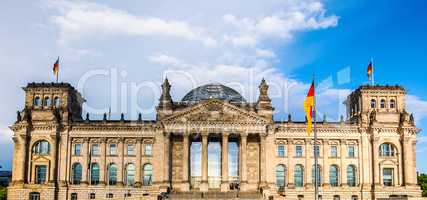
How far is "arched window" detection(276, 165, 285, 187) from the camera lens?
9581 cm

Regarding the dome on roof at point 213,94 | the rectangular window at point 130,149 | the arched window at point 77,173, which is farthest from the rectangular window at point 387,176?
the arched window at point 77,173

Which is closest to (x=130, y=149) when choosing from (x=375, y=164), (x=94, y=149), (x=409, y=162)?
(x=94, y=149)

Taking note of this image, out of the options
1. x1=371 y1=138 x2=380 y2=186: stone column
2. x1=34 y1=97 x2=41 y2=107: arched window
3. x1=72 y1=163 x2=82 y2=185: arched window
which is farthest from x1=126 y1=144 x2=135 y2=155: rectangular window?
x1=371 y1=138 x2=380 y2=186: stone column

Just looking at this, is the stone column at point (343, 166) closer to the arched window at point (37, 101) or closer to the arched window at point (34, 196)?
the arched window at point (34, 196)

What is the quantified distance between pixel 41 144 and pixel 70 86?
10.7 meters

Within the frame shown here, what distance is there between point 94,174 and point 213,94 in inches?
974

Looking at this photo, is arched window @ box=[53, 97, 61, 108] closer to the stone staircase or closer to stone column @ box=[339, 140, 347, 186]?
the stone staircase

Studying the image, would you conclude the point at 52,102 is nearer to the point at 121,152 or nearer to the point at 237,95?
the point at 121,152

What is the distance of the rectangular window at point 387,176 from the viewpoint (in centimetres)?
9500

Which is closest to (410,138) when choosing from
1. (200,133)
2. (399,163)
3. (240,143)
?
(399,163)

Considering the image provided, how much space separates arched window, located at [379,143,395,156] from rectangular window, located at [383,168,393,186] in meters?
2.63

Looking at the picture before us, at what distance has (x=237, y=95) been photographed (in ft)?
343

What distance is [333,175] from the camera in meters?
96.2

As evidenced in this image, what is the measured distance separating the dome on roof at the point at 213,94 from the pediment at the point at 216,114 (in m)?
8.69
